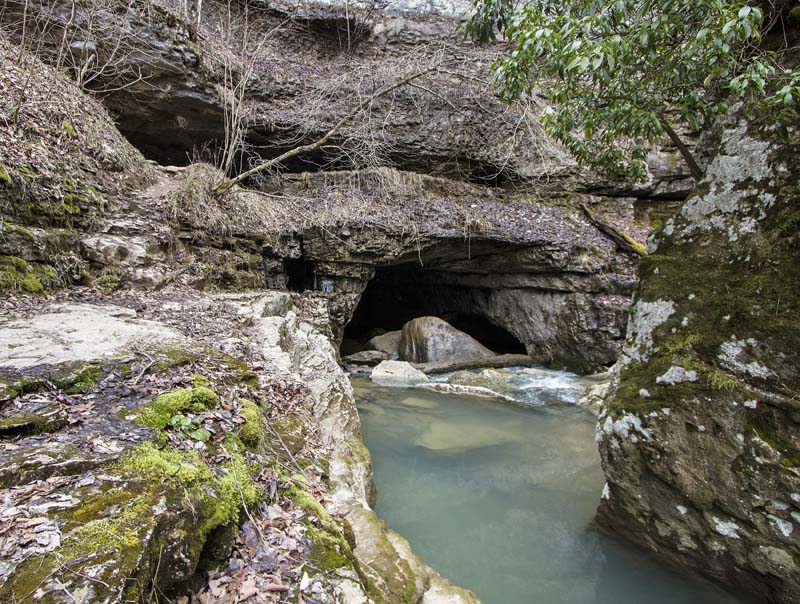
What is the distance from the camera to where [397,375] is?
29.6ft

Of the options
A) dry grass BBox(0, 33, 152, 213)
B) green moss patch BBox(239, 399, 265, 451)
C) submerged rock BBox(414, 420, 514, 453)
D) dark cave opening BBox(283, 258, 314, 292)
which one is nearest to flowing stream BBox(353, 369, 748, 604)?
submerged rock BBox(414, 420, 514, 453)

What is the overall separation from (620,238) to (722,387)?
8.43m

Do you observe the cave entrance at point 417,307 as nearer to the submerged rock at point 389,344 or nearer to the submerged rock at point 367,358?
the submerged rock at point 389,344

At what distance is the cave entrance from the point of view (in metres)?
13.5

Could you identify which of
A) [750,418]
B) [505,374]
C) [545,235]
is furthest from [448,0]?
[750,418]

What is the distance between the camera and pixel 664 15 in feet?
8.45

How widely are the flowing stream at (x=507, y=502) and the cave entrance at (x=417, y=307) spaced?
6.15m

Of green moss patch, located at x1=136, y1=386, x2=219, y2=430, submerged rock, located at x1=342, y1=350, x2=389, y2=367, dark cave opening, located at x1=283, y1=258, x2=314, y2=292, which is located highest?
dark cave opening, located at x1=283, y1=258, x2=314, y2=292

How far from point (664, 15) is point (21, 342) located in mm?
4669

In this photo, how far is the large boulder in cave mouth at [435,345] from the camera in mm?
10586

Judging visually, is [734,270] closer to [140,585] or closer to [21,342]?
[140,585]

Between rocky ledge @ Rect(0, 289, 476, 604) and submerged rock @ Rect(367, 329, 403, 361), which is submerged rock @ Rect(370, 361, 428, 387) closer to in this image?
submerged rock @ Rect(367, 329, 403, 361)

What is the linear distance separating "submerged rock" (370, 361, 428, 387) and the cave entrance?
10.1ft

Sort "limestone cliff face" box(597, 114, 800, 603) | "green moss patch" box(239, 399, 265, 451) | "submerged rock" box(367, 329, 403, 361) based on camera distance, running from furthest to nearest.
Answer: "submerged rock" box(367, 329, 403, 361) < "limestone cliff face" box(597, 114, 800, 603) < "green moss patch" box(239, 399, 265, 451)
